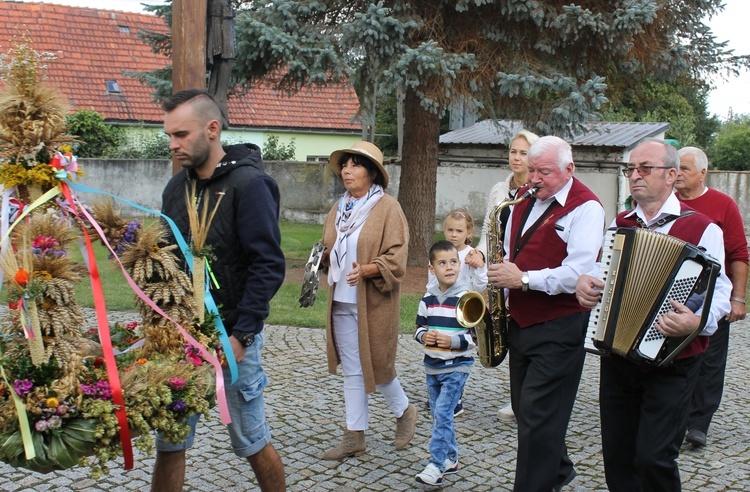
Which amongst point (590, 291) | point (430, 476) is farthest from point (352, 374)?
point (590, 291)

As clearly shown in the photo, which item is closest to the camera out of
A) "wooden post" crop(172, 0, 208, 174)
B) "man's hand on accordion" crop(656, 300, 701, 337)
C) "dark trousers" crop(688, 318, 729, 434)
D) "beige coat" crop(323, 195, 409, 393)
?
"man's hand on accordion" crop(656, 300, 701, 337)

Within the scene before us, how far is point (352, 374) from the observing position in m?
5.54

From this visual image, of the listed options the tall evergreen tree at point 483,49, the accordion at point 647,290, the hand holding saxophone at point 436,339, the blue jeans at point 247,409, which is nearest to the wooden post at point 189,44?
the hand holding saxophone at point 436,339

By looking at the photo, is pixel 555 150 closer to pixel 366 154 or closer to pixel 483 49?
pixel 366 154

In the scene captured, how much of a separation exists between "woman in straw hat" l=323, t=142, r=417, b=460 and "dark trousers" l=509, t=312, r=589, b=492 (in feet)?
4.33

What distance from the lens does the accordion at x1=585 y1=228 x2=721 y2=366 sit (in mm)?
3781

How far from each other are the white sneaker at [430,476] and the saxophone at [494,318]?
0.71 meters

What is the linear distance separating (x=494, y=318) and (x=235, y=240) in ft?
5.28

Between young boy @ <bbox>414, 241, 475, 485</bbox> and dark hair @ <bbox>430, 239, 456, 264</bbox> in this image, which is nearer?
young boy @ <bbox>414, 241, 475, 485</bbox>

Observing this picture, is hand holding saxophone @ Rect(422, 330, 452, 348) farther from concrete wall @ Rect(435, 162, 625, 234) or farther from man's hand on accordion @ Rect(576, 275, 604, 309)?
concrete wall @ Rect(435, 162, 625, 234)

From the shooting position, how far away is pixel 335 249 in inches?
222

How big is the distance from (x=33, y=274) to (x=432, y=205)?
11.6 m

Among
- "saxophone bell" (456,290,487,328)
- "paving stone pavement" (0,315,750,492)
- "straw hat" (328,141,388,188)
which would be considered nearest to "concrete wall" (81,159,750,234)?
"paving stone pavement" (0,315,750,492)

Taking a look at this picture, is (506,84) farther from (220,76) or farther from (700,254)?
(700,254)
